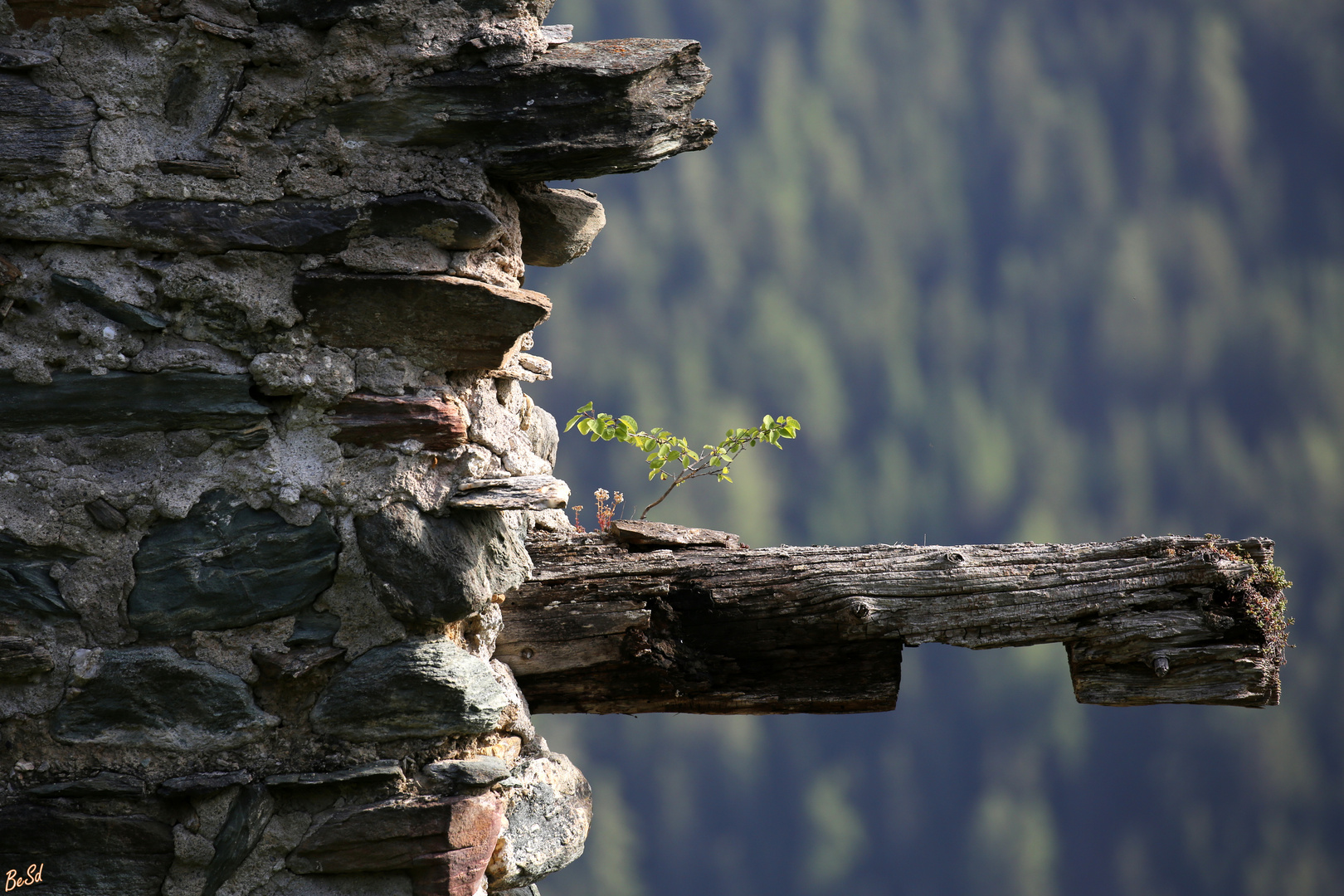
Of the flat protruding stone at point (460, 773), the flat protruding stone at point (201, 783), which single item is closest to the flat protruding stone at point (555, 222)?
the flat protruding stone at point (460, 773)

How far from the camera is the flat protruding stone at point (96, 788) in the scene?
184 centimetres

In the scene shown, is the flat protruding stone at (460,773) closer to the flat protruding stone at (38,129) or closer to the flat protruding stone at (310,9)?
the flat protruding stone at (38,129)

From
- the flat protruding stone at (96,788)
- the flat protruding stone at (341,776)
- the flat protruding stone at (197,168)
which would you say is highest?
the flat protruding stone at (197,168)

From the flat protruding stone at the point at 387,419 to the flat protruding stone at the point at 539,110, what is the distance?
1.51 feet

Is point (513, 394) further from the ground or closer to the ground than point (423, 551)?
further from the ground

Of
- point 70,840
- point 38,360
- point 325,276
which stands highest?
point 325,276

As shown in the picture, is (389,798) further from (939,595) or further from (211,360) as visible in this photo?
(939,595)

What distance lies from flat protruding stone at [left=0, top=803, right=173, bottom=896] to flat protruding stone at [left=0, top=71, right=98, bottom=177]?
104cm

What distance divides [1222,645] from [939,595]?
553mm

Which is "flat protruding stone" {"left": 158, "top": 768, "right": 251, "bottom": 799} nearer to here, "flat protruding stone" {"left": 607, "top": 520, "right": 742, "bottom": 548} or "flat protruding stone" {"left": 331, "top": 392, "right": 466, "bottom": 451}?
"flat protruding stone" {"left": 331, "top": 392, "right": 466, "bottom": 451}

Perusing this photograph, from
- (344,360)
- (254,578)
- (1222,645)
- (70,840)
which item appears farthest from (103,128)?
(1222,645)

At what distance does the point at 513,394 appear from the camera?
2.27 metres

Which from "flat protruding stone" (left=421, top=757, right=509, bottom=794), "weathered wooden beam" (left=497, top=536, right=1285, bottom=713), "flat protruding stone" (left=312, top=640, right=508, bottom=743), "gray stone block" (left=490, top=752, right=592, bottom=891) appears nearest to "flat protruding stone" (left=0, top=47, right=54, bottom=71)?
"flat protruding stone" (left=312, top=640, right=508, bottom=743)

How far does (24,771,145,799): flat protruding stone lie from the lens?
1.84 metres
